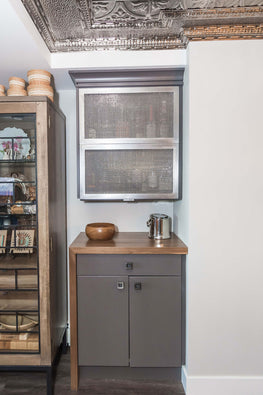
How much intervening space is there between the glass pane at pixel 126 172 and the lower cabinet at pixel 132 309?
0.53 meters

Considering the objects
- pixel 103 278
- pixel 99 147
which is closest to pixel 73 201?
pixel 99 147

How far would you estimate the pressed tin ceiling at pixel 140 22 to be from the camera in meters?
1.50

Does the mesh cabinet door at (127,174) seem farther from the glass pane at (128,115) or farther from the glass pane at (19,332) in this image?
the glass pane at (19,332)

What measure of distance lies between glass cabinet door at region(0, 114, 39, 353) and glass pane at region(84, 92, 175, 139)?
0.49 meters

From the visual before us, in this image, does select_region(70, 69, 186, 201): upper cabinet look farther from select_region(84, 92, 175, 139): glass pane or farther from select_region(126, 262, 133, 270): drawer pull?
select_region(126, 262, 133, 270): drawer pull

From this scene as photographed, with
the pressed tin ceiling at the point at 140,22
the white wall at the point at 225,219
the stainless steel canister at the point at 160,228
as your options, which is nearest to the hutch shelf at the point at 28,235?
the pressed tin ceiling at the point at 140,22

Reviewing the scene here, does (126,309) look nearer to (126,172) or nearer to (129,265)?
(129,265)

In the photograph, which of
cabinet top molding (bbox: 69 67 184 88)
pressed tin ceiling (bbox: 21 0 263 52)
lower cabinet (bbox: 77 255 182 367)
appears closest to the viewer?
pressed tin ceiling (bbox: 21 0 263 52)

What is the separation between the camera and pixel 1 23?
1.38 meters

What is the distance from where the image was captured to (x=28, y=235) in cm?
182

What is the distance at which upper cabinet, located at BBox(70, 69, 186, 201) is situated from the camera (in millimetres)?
1944

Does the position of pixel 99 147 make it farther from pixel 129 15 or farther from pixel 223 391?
pixel 223 391

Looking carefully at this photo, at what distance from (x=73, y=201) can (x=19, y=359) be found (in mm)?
1214

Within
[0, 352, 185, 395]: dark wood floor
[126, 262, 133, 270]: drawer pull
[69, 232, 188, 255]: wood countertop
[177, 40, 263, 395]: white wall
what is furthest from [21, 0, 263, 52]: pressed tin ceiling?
[0, 352, 185, 395]: dark wood floor
